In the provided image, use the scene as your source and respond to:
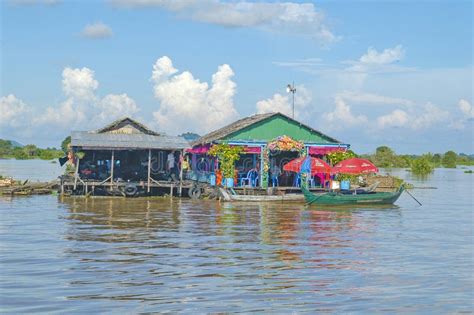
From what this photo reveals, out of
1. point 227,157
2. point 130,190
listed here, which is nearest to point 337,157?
point 227,157

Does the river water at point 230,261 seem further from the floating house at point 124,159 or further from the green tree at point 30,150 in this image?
the green tree at point 30,150

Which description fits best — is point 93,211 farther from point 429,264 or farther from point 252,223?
point 429,264

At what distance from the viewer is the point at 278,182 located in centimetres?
3806

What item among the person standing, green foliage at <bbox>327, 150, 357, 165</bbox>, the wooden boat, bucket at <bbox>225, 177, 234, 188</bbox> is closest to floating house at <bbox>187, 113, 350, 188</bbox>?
green foliage at <bbox>327, 150, 357, 165</bbox>

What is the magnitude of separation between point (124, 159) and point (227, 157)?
7.32 metres

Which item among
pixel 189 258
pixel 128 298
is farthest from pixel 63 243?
pixel 128 298

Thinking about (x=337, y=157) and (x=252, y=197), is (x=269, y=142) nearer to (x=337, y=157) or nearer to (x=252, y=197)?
(x=252, y=197)

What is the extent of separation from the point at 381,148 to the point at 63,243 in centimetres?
9153

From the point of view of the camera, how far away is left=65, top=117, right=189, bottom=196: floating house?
113 feet

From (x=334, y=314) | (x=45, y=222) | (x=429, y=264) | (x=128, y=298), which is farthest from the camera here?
(x=45, y=222)

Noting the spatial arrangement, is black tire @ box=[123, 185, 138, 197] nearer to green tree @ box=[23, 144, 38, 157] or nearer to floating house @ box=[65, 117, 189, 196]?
floating house @ box=[65, 117, 189, 196]

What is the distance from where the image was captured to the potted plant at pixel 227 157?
3444cm

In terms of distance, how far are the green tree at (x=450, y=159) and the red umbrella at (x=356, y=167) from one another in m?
88.3

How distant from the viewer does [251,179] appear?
36625 mm
